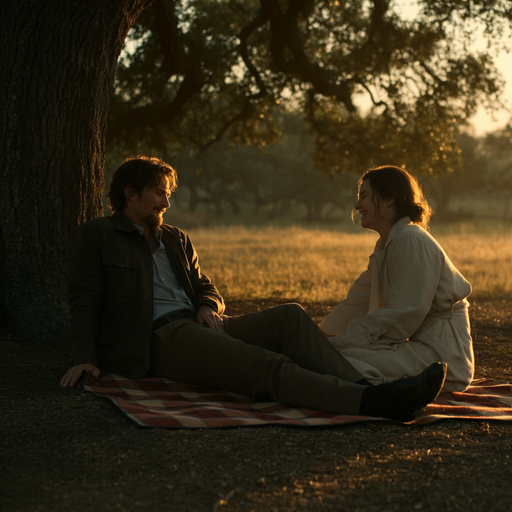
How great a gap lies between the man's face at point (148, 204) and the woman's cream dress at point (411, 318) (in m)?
1.52

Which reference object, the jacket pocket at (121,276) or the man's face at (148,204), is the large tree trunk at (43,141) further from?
the jacket pocket at (121,276)

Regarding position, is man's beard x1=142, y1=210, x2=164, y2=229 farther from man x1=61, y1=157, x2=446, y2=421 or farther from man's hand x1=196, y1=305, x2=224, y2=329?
man's hand x1=196, y1=305, x2=224, y2=329

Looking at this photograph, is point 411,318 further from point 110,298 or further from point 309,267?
point 309,267

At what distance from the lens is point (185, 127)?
13.7 metres

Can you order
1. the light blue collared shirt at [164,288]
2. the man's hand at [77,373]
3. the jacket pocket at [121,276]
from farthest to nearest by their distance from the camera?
1. the light blue collared shirt at [164,288]
2. the jacket pocket at [121,276]
3. the man's hand at [77,373]

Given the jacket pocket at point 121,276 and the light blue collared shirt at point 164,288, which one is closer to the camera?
the jacket pocket at point 121,276

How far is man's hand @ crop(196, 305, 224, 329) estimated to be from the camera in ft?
13.3

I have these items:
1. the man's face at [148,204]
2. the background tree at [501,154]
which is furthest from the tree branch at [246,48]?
the background tree at [501,154]

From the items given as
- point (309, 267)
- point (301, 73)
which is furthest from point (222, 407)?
point (309, 267)

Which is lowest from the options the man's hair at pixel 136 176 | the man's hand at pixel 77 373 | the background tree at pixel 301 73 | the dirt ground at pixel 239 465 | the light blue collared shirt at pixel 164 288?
the dirt ground at pixel 239 465

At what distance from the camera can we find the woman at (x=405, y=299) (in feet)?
12.0

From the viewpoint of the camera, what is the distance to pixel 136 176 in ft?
13.5

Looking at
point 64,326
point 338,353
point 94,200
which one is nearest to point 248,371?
point 338,353

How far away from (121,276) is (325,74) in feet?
28.5
